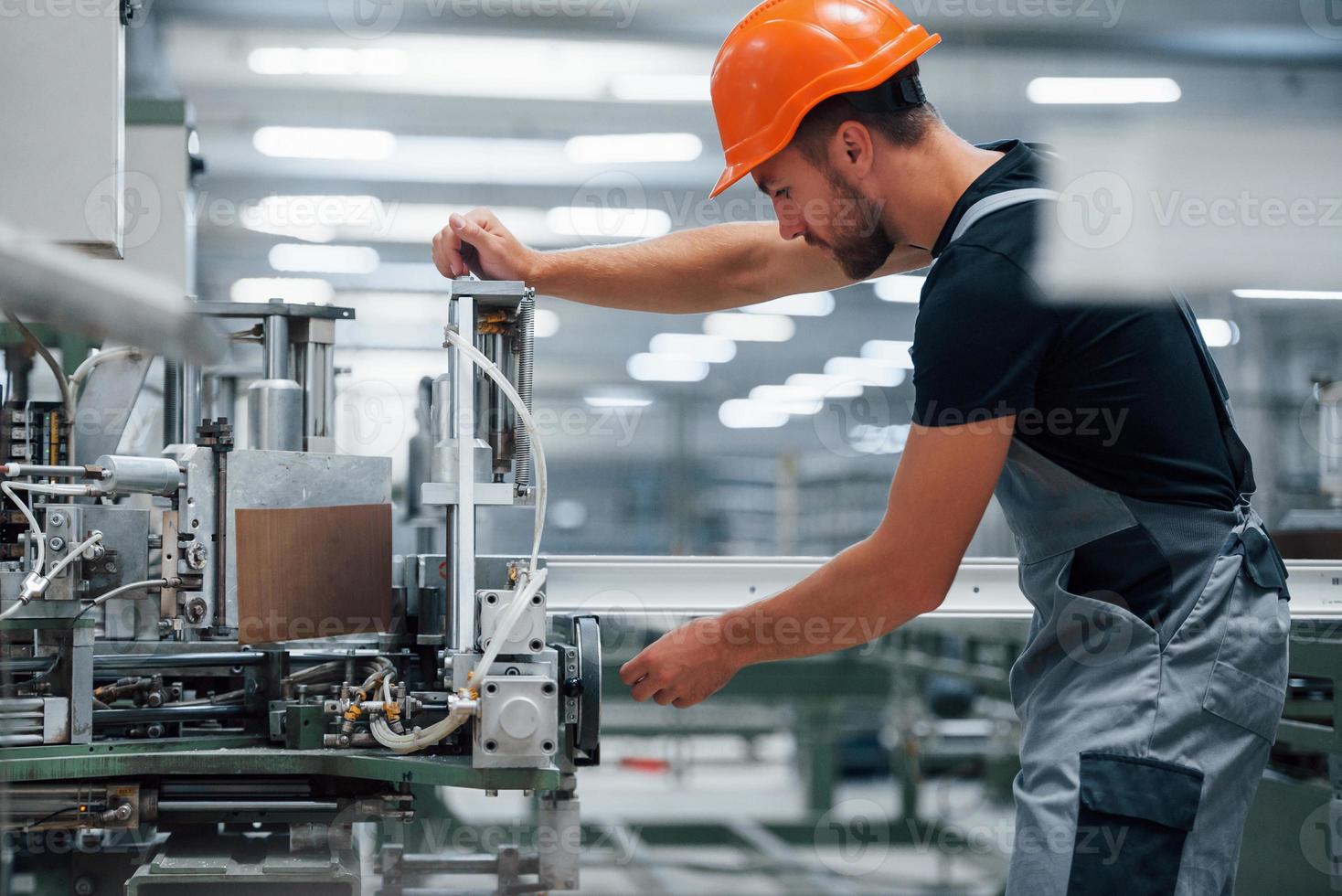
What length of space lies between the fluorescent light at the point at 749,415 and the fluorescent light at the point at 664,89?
0.83m

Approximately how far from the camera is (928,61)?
9.42ft

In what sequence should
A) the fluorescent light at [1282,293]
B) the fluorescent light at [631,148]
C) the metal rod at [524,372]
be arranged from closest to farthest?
the metal rod at [524,372]
the fluorescent light at [631,148]
the fluorescent light at [1282,293]

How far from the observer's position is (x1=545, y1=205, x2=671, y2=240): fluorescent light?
279 cm

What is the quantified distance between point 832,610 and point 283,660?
0.88m

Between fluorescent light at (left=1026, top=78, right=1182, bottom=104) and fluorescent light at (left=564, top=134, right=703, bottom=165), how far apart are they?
98 cm

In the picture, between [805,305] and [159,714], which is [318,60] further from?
[159,714]

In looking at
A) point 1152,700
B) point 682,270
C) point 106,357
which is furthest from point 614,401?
point 1152,700

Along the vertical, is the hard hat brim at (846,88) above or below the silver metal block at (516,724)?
above

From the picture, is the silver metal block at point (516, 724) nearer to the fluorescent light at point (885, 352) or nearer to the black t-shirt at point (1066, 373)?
the black t-shirt at point (1066, 373)

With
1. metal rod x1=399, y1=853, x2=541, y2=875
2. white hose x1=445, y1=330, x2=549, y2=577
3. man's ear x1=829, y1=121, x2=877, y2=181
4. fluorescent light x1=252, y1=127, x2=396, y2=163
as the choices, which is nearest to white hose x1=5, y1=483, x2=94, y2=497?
white hose x1=445, y1=330, x2=549, y2=577

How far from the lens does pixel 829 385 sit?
3.00 meters

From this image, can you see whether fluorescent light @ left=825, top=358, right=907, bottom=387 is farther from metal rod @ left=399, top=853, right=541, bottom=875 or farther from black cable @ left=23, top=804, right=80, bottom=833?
black cable @ left=23, top=804, right=80, bottom=833

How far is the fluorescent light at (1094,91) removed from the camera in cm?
290

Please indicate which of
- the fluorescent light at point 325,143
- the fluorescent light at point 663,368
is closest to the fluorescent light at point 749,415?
the fluorescent light at point 663,368
